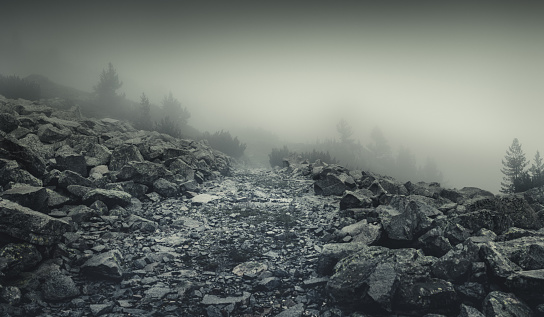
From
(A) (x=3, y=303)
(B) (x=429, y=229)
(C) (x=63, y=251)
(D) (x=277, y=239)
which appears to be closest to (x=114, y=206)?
(C) (x=63, y=251)

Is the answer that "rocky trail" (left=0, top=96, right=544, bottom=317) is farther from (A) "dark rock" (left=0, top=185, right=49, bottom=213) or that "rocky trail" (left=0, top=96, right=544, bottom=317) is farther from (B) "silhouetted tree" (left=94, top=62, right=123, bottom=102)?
(B) "silhouetted tree" (left=94, top=62, right=123, bottom=102)

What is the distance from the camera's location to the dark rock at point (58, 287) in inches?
128

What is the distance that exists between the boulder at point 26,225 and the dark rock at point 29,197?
838 millimetres

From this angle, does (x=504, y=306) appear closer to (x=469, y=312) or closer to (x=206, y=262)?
(x=469, y=312)

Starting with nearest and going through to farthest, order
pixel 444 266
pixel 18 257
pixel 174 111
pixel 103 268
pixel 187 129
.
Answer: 1. pixel 18 257
2. pixel 444 266
3. pixel 103 268
4. pixel 187 129
5. pixel 174 111

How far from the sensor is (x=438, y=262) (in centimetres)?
362

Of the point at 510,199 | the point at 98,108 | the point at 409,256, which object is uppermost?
the point at 98,108

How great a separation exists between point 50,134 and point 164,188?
5060mm

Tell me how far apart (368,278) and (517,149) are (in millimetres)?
40388

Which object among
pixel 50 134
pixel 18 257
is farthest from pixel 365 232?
pixel 50 134

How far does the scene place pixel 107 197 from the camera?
6.29 m

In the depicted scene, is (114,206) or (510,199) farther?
(114,206)

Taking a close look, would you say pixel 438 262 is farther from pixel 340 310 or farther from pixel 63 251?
pixel 63 251

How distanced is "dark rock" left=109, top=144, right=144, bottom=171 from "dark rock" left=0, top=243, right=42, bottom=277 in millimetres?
5842
